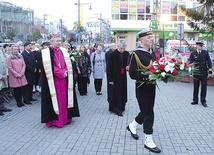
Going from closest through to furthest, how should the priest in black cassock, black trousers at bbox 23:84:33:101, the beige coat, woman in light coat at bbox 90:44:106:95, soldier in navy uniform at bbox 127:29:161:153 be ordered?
soldier in navy uniform at bbox 127:29:161:153 < the priest in black cassock < the beige coat < black trousers at bbox 23:84:33:101 < woman in light coat at bbox 90:44:106:95

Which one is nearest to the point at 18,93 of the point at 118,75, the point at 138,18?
the point at 118,75

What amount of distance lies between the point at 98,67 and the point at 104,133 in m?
5.06

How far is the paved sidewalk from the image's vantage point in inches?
187

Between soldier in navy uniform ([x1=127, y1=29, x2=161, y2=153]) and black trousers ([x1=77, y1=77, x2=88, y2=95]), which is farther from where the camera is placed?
black trousers ([x1=77, y1=77, x2=88, y2=95])

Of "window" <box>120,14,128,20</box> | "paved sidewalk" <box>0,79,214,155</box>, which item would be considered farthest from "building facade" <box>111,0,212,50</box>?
"paved sidewalk" <box>0,79,214,155</box>

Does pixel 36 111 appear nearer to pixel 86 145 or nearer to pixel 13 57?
pixel 13 57

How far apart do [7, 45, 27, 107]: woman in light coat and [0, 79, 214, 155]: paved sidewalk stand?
54cm

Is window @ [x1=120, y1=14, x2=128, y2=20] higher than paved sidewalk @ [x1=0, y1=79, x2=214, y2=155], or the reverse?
window @ [x1=120, y1=14, x2=128, y2=20]

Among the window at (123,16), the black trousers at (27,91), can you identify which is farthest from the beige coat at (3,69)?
the window at (123,16)

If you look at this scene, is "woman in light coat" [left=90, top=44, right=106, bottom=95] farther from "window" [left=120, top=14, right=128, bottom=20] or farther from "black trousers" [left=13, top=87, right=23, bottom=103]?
"window" [left=120, top=14, right=128, bottom=20]

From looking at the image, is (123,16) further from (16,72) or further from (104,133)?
(104,133)

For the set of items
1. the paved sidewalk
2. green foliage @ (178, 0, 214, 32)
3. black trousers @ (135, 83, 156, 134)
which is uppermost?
green foliage @ (178, 0, 214, 32)

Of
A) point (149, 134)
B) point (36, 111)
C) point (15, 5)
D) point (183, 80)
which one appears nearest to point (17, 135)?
Result: point (36, 111)

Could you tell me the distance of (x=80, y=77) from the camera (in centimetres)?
1020
